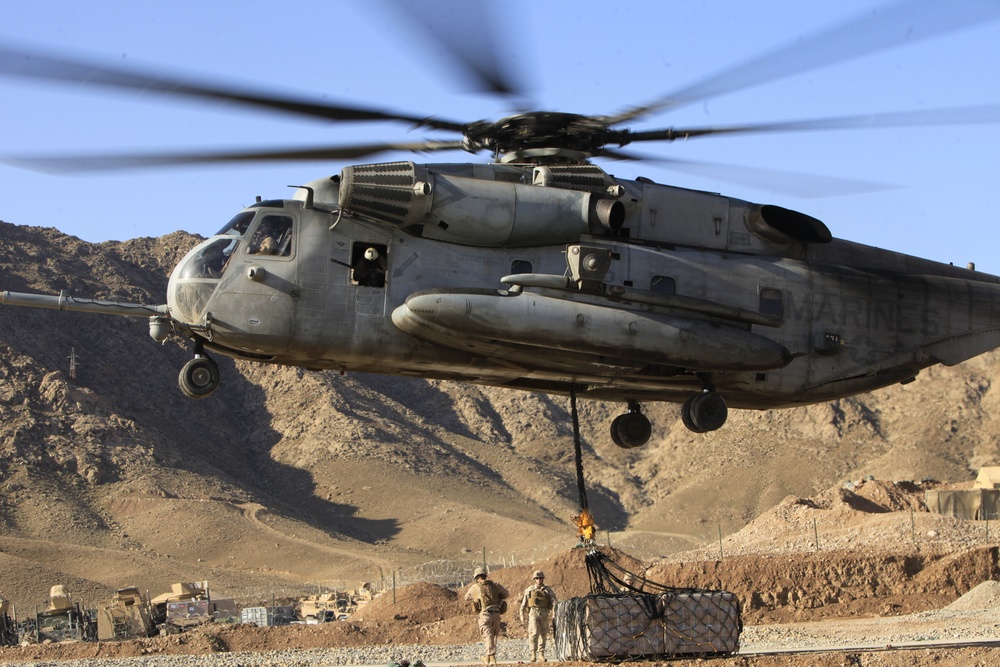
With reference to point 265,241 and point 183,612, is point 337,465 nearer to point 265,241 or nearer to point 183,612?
point 183,612

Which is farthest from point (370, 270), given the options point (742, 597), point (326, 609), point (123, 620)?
point (326, 609)

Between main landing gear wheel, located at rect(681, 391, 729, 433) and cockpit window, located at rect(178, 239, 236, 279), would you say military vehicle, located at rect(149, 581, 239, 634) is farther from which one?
main landing gear wheel, located at rect(681, 391, 729, 433)

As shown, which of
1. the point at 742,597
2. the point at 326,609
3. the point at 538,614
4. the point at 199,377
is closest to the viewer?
the point at 199,377

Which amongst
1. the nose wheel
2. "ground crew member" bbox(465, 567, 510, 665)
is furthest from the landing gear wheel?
"ground crew member" bbox(465, 567, 510, 665)

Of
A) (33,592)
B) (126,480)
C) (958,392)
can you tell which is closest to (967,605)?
(33,592)

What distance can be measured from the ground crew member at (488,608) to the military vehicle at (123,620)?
18770 mm

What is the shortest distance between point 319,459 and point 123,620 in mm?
52448

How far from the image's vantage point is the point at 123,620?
3447cm

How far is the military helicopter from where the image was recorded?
618 inches

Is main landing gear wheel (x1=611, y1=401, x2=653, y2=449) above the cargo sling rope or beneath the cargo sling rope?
above

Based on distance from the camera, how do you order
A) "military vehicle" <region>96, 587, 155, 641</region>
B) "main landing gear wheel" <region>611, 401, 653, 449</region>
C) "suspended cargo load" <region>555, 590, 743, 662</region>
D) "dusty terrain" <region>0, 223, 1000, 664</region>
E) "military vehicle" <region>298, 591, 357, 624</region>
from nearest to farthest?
1. "suspended cargo load" <region>555, 590, 743, 662</region>
2. "main landing gear wheel" <region>611, 401, 653, 449</region>
3. "military vehicle" <region>96, 587, 155, 641</region>
4. "military vehicle" <region>298, 591, 357, 624</region>
5. "dusty terrain" <region>0, 223, 1000, 664</region>

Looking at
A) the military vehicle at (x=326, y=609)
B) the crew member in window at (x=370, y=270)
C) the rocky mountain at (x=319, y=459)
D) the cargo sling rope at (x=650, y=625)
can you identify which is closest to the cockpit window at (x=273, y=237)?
the crew member in window at (x=370, y=270)

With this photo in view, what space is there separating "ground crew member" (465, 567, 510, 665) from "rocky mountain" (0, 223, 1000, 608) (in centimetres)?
4274

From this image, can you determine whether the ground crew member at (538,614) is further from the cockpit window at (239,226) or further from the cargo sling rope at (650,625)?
the cockpit window at (239,226)
